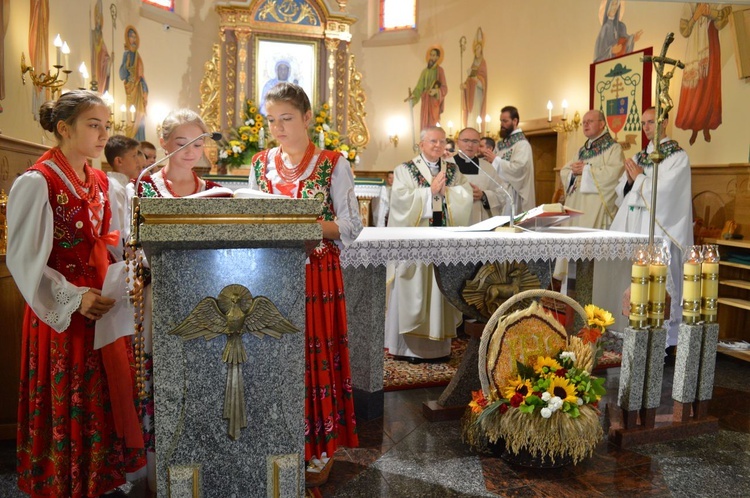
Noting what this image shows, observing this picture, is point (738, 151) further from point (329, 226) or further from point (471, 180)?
point (329, 226)

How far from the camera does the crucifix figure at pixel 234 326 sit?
1554 mm

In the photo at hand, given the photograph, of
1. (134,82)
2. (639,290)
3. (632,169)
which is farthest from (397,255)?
(134,82)

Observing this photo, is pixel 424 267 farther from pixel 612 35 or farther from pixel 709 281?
pixel 612 35

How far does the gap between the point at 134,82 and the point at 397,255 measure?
752 centimetres

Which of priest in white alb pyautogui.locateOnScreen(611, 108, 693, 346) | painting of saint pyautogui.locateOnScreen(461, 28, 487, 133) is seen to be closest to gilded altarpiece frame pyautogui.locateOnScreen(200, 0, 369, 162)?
painting of saint pyautogui.locateOnScreen(461, 28, 487, 133)

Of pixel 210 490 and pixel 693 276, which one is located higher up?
pixel 693 276

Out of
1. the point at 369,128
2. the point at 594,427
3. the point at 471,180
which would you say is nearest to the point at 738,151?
the point at 471,180

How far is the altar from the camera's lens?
3271mm

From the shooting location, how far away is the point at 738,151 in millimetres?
5656

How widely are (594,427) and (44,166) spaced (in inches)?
99.2

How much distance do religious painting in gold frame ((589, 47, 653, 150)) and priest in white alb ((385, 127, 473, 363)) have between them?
2988mm

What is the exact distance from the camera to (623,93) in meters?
7.19

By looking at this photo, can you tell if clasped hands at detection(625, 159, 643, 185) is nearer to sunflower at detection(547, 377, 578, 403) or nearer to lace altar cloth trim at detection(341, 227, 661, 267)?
lace altar cloth trim at detection(341, 227, 661, 267)

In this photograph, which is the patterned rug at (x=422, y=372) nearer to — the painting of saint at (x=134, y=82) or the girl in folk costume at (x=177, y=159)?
the girl in folk costume at (x=177, y=159)
